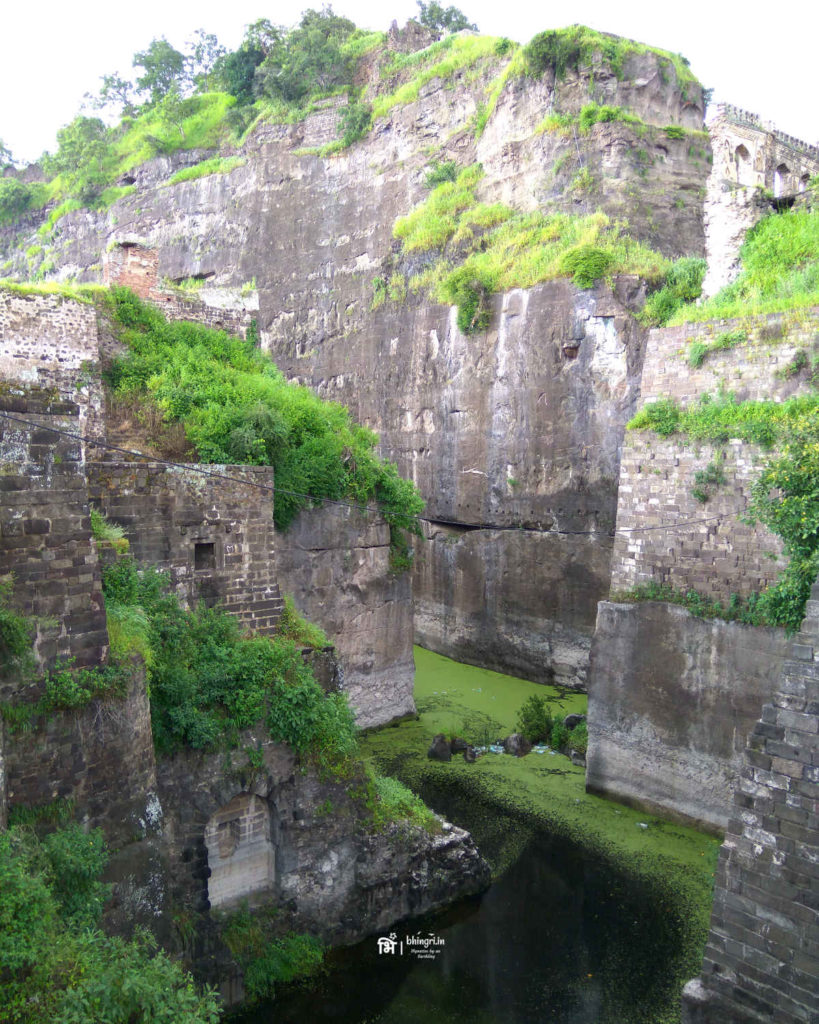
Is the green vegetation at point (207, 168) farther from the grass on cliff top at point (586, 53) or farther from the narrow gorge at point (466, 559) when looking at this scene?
the grass on cliff top at point (586, 53)

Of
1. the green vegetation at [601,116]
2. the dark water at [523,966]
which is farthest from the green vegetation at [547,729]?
the green vegetation at [601,116]

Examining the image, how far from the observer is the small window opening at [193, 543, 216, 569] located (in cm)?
925

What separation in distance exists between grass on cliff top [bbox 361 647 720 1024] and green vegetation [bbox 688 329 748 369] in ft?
21.9

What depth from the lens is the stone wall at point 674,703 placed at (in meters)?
9.84

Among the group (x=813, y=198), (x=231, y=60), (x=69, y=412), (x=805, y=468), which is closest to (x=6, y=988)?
(x=69, y=412)

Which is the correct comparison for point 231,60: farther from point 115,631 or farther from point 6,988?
point 6,988

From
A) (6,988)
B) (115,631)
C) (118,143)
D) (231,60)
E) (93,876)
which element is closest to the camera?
(6,988)

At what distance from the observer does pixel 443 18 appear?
28719mm

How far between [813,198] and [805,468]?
336 inches

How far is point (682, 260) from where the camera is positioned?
48.5 feet

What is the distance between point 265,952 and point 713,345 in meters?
9.48

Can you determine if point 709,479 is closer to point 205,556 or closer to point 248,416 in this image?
point 248,416

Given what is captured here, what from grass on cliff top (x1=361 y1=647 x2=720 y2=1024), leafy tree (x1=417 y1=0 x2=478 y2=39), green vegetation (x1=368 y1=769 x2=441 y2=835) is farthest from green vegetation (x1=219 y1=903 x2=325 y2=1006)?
leafy tree (x1=417 y1=0 x2=478 y2=39)

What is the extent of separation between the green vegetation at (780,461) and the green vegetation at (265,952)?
6808 millimetres
